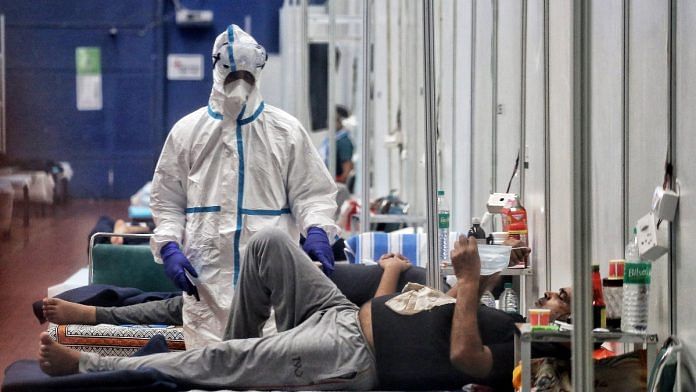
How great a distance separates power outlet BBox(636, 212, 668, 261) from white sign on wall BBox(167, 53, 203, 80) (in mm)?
14038

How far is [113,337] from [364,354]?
1454 millimetres

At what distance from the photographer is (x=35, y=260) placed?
10.7 meters

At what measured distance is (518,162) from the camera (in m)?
5.34

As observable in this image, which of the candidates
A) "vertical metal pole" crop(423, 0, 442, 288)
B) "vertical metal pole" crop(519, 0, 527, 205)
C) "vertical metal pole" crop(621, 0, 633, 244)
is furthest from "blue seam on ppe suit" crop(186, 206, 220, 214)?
"vertical metal pole" crop(621, 0, 633, 244)

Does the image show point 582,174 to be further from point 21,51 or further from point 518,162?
point 21,51

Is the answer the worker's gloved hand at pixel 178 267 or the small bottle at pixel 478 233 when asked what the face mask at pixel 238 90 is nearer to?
the worker's gloved hand at pixel 178 267

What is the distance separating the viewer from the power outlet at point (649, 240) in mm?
3297

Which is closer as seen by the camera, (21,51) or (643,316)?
(643,316)

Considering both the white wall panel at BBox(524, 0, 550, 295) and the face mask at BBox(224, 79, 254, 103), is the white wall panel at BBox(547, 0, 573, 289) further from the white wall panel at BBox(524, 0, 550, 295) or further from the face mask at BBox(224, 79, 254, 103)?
the face mask at BBox(224, 79, 254, 103)

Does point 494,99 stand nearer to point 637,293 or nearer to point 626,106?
point 626,106

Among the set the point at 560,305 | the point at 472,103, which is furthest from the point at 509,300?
the point at 472,103

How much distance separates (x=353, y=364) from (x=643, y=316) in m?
0.95

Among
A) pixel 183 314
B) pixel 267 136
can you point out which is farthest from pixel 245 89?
pixel 183 314

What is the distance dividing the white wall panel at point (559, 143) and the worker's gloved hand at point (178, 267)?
1384 millimetres
